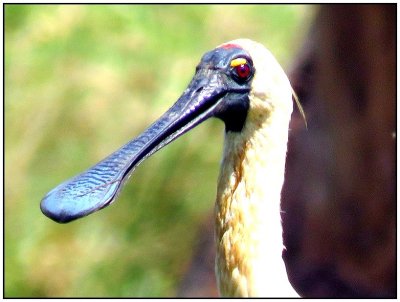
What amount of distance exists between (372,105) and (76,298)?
4.83ft

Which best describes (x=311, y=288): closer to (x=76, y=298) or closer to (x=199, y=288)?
(x=199, y=288)

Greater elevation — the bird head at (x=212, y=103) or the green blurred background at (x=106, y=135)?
the bird head at (x=212, y=103)

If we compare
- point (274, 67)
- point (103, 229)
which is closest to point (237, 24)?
point (103, 229)

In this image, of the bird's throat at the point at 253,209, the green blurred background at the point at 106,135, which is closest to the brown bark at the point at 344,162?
the green blurred background at the point at 106,135

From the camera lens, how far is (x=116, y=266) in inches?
220

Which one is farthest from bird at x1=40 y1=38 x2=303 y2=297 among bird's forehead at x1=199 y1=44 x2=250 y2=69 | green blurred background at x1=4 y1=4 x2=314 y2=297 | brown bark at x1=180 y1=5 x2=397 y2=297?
green blurred background at x1=4 y1=4 x2=314 y2=297

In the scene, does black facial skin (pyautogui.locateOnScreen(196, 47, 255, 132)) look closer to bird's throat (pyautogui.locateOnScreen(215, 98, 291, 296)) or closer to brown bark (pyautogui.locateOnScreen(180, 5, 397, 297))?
bird's throat (pyautogui.locateOnScreen(215, 98, 291, 296))

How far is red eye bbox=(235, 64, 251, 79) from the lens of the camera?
2.82 meters

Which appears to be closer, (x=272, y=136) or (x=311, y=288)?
(x=272, y=136)

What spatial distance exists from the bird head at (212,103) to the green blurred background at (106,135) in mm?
2580

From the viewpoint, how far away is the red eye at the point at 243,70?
2824 millimetres

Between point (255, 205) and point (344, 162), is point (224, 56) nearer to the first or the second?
point (255, 205)

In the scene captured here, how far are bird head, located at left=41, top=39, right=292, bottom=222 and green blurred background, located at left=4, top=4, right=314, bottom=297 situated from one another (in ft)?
8.46

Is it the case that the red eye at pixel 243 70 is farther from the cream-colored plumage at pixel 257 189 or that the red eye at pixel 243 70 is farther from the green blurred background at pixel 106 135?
the green blurred background at pixel 106 135
